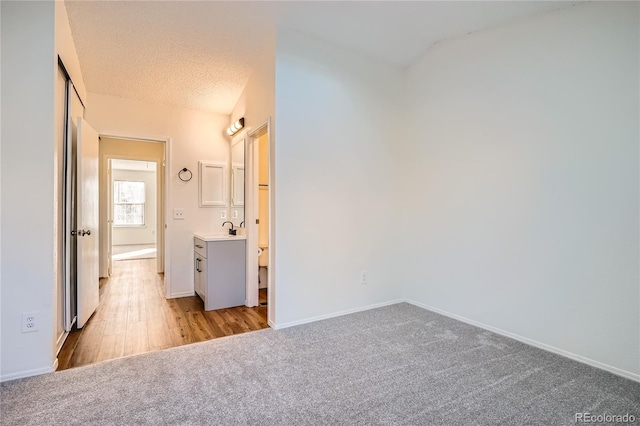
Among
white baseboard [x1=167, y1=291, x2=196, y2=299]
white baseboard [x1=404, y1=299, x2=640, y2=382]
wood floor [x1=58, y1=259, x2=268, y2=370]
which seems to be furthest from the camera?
white baseboard [x1=167, y1=291, x2=196, y2=299]

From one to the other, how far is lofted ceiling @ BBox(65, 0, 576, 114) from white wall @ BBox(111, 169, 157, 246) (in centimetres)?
603

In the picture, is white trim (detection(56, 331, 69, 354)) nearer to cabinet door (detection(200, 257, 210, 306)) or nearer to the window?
cabinet door (detection(200, 257, 210, 306))

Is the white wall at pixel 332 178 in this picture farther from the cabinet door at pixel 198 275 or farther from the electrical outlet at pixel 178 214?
the electrical outlet at pixel 178 214

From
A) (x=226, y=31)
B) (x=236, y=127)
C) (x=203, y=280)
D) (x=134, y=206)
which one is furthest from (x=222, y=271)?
(x=134, y=206)

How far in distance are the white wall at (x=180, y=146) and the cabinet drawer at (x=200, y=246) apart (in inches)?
4.1

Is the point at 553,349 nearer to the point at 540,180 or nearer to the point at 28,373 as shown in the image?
the point at 540,180

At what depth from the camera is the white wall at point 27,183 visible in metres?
A: 1.92

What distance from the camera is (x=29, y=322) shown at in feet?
6.41

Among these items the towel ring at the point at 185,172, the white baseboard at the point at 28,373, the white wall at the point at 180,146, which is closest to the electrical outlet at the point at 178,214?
the white wall at the point at 180,146

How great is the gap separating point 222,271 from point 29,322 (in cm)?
168

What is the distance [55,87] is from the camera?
208 cm

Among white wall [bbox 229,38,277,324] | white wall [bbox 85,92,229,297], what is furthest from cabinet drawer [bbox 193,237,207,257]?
white wall [bbox 229,38,277,324]

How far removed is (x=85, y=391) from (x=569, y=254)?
333cm

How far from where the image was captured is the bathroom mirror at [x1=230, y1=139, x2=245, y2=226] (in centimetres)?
408
